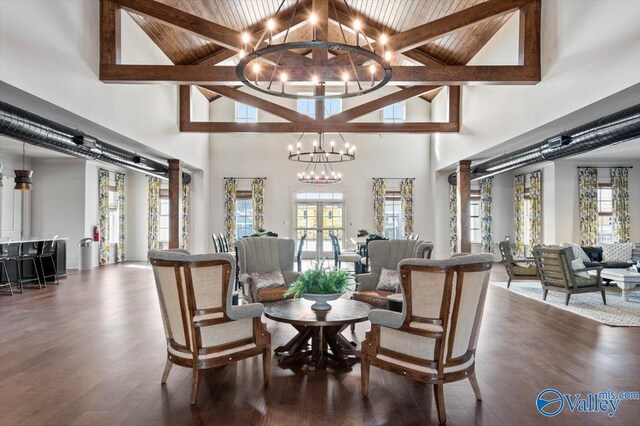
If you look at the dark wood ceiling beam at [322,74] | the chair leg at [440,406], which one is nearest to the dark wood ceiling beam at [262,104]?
the dark wood ceiling beam at [322,74]

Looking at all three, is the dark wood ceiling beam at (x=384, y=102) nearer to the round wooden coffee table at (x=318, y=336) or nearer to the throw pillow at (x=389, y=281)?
the throw pillow at (x=389, y=281)

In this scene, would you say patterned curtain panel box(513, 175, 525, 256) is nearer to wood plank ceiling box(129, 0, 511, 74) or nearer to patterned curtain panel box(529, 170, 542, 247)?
patterned curtain panel box(529, 170, 542, 247)

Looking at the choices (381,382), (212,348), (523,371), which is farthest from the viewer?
(523,371)

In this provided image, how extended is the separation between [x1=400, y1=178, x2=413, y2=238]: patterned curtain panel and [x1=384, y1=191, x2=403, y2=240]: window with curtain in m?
0.19

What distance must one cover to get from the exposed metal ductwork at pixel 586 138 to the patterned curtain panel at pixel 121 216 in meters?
11.1

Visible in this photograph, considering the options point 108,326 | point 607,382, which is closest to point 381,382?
point 607,382

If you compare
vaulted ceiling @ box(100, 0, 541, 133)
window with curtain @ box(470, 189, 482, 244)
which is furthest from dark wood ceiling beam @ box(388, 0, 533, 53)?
window with curtain @ box(470, 189, 482, 244)

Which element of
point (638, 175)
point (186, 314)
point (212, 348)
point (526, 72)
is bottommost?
point (212, 348)

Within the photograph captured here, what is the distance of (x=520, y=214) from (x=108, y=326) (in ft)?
38.7

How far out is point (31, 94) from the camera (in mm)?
5262

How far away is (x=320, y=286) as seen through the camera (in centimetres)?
377

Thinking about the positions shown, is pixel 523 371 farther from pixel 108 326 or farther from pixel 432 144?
pixel 432 144

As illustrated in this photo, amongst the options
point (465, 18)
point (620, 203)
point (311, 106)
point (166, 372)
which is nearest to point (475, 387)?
point (166, 372)

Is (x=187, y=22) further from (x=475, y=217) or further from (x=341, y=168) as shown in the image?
(x=475, y=217)
